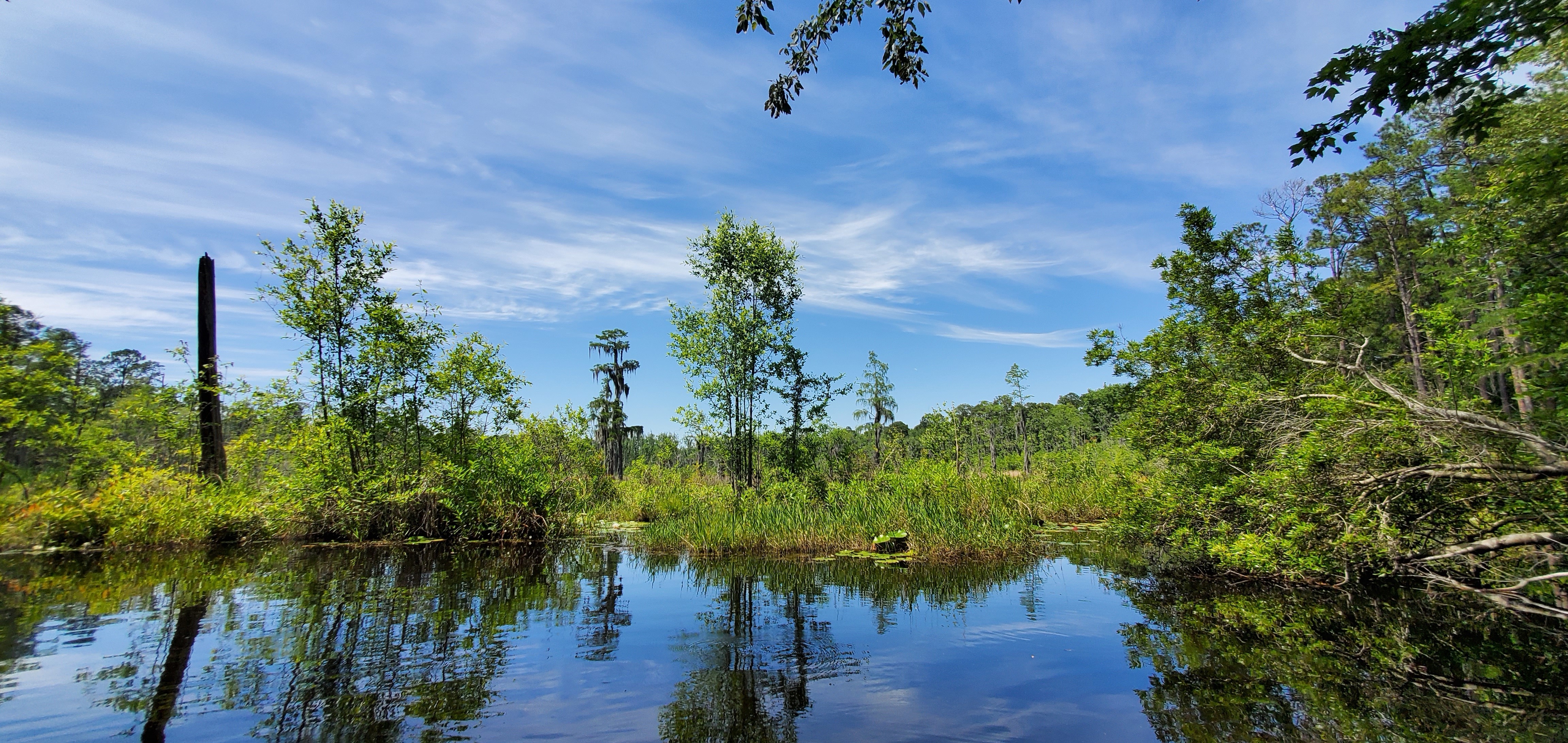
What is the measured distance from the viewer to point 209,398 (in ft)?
50.0

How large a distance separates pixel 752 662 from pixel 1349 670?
559cm

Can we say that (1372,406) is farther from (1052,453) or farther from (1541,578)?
(1052,453)

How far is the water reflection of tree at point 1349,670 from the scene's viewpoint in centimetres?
446

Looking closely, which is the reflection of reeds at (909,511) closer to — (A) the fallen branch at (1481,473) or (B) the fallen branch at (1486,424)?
(A) the fallen branch at (1481,473)

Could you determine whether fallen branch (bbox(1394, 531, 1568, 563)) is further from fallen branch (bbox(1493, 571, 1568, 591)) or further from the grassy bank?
the grassy bank

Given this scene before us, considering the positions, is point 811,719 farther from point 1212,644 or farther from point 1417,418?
point 1417,418

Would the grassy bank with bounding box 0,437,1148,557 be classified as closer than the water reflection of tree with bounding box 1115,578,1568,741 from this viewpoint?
No

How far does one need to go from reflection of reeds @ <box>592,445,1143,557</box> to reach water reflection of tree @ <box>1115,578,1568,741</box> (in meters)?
3.81

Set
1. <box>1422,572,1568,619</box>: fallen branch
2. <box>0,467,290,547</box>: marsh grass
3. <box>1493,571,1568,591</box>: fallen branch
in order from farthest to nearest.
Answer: <box>0,467,290,547</box>: marsh grass
<box>1422,572,1568,619</box>: fallen branch
<box>1493,571,1568,591</box>: fallen branch

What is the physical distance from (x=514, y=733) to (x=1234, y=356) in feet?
41.3

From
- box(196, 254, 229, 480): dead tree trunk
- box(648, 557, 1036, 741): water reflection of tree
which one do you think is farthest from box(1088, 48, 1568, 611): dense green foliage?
box(196, 254, 229, 480): dead tree trunk

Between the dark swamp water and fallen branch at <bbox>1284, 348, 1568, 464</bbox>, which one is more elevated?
fallen branch at <bbox>1284, 348, 1568, 464</bbox>

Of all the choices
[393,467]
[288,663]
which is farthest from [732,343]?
[288,663]

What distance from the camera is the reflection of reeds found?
13.1 metres
